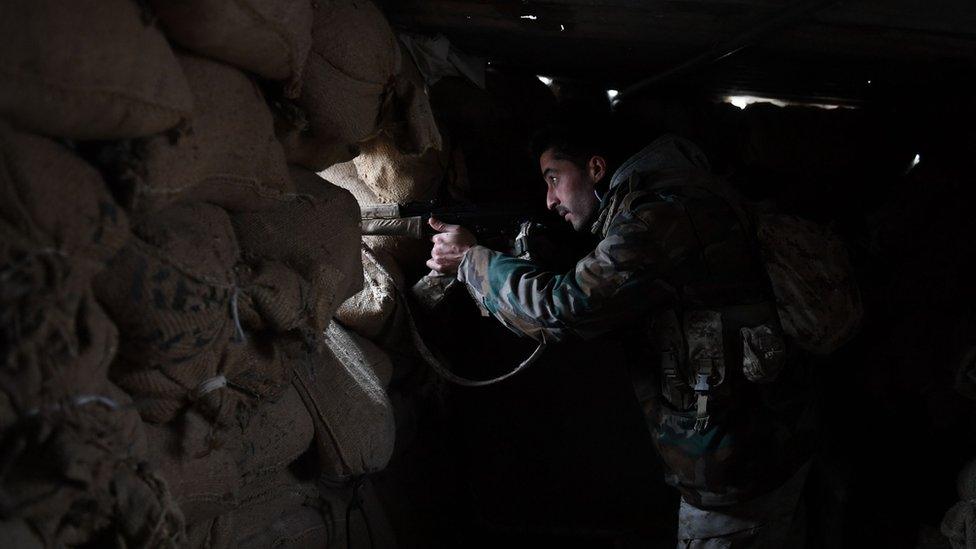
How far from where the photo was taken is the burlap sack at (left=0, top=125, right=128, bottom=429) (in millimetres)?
1006

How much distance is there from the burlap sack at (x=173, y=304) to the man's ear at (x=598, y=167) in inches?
62.1

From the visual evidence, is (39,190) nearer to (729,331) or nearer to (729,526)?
(729,331)

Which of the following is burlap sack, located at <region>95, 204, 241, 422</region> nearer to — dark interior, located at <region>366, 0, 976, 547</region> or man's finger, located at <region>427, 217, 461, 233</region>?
A: man's finger, located at <region>427, 217, 461, 233</region>

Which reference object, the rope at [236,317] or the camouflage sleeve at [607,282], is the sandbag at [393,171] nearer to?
the camouflage sleeve at [607,282]

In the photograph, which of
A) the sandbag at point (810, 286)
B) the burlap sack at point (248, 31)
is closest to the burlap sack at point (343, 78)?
the burlap sack at point (248, 31)

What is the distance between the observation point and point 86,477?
1121 millimetres

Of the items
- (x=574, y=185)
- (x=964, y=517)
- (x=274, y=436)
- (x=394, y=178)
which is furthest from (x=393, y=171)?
(x=964, y=517)

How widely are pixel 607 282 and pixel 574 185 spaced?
0.68 meters

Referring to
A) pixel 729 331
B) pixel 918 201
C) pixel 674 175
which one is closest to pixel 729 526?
pixel 729 331

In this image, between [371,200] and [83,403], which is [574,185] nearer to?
[371,200]

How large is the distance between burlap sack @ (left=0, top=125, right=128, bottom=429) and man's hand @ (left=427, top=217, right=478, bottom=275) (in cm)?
152

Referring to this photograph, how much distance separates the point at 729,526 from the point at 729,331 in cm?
72

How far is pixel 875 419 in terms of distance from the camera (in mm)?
3012

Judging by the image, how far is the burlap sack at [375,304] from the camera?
2561 millimetres
